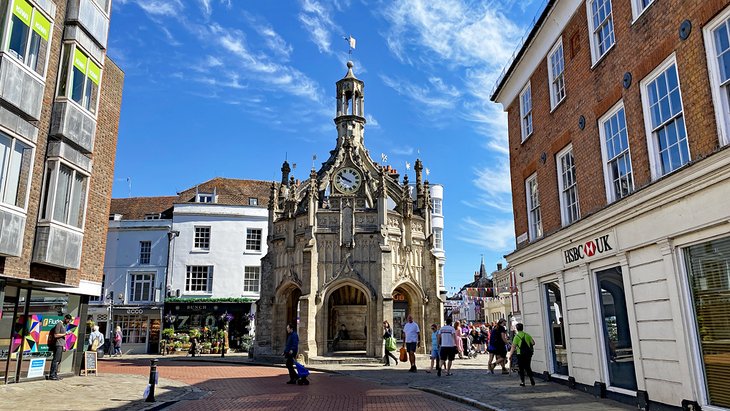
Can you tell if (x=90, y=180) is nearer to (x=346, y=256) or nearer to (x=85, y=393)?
(x=85, y=393)

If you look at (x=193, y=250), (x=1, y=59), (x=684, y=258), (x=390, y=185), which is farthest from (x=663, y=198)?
(x=193, y=250)

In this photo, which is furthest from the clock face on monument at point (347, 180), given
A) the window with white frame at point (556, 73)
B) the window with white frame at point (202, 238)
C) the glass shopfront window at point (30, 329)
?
the window with white frame at point (556, 73)

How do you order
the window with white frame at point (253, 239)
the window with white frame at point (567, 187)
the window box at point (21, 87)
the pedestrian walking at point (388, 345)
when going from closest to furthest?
the window box at point (21, 87) → the window with white frame at point (567, 187) → the pedestrian walking at point (388, 345) → the window with white frame at point (253, 239)

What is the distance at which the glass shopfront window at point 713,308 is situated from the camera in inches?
296

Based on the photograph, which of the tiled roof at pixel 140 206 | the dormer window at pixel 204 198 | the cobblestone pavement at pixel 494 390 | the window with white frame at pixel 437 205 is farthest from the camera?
the window with white frame at pixel 437 205

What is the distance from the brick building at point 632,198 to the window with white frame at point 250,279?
25.2 meters

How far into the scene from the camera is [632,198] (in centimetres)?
916

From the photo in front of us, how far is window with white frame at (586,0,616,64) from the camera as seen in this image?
1083 centimetres

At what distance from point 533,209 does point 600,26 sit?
19.6 ft

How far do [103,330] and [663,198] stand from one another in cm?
3622

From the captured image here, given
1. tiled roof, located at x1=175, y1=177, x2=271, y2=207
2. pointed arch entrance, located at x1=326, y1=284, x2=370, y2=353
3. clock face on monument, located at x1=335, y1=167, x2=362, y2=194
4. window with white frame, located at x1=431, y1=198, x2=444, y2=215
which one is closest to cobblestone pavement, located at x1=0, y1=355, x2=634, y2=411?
pointed arch entrance, located at x1=326, y1=284, x2=370, y2=353

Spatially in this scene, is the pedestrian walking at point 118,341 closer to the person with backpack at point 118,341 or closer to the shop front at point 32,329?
the person with backpack at point 118,341

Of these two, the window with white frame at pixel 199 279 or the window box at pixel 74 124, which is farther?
the window with white frame at pixel 199 279

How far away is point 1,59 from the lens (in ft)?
38.5
